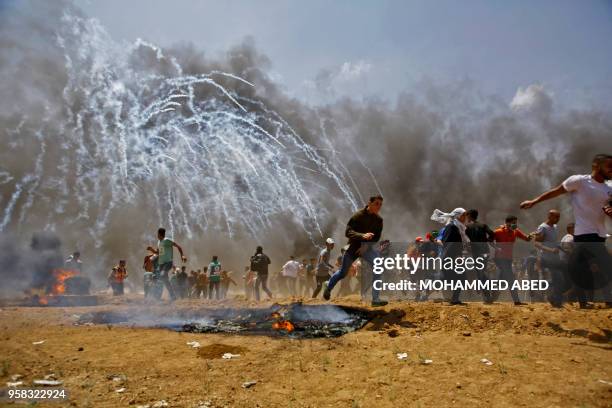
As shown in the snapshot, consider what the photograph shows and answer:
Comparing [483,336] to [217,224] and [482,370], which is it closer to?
[482,370]

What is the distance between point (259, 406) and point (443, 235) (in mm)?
5806

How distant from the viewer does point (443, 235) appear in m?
8.52

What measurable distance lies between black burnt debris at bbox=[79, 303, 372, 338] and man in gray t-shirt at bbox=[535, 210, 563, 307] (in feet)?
11.2

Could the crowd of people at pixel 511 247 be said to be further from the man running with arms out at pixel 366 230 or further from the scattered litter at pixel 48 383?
the scattered litter at pixel 48 383

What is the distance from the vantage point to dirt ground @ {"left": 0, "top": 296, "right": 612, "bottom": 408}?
4.05 m

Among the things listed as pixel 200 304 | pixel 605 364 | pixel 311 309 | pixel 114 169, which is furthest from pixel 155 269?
pixel 114 169

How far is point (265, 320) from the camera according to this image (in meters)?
8.13

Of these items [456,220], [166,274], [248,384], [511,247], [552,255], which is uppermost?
[456,220]

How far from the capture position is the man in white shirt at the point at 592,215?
17.4 ft

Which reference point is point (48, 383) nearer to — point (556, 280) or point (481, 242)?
point (481, 242)

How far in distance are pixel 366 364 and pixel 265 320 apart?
3524 millimetres

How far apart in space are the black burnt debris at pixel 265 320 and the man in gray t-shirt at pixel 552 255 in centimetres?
342

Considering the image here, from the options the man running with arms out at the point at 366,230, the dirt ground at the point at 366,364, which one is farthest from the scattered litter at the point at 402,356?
the man running with arms out at the point at 366,230

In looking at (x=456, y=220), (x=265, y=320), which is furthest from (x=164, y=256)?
(x=456, y=220)
